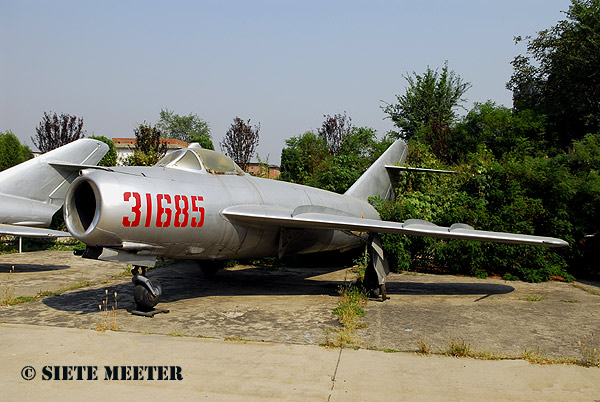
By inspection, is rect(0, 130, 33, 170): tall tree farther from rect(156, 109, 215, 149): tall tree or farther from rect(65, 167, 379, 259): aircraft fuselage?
rect(156, 109, 215, 149): tall tree

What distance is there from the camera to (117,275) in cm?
1157

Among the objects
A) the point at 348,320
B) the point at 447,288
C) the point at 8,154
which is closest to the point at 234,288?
the point at 348,320

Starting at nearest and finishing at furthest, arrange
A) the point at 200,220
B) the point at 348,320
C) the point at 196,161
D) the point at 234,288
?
the point at 348,320 → the point at 200,220 → the point at 196,161 → the point at 234,288

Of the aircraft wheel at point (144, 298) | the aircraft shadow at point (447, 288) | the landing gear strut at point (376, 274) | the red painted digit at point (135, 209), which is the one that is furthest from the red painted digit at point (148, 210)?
the aircraft shadow at point (447, 288)

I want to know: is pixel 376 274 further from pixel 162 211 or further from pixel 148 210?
pixel 148 210

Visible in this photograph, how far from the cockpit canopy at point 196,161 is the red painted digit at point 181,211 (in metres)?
1.21

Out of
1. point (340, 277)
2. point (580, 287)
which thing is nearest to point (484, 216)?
point (580, 287)

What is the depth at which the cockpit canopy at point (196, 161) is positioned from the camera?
334 inches

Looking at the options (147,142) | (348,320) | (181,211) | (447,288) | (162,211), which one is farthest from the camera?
(147,142)

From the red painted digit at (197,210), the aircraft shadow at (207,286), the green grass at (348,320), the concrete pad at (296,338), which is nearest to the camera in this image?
the concrete pad at (296,338)

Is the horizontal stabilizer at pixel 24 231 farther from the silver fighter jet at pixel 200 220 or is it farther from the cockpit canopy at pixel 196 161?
the silver fighter jet at pixel 200 220

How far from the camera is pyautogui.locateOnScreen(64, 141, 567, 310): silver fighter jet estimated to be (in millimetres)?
6738

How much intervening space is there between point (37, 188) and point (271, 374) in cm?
1114

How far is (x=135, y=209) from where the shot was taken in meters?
6.73
